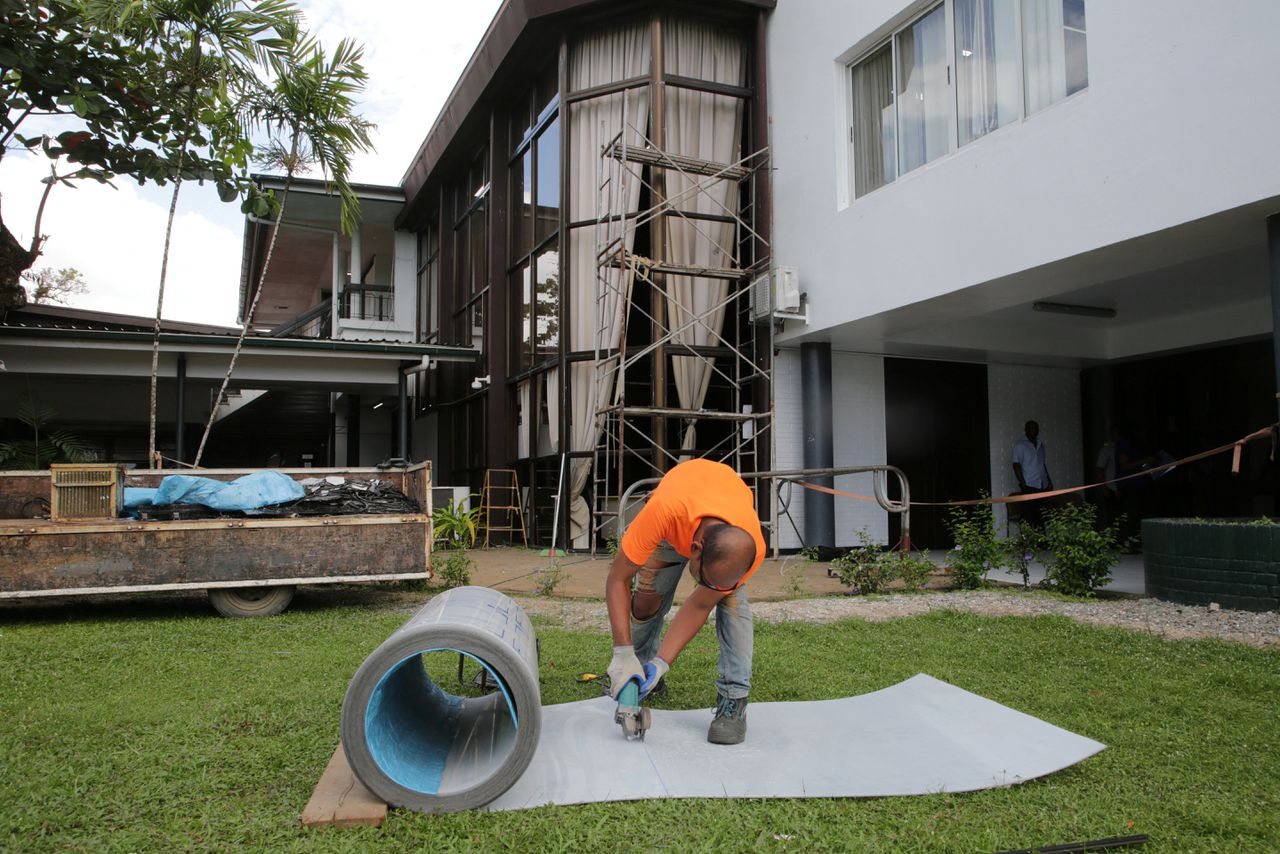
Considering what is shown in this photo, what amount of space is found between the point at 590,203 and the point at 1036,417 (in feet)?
23.6

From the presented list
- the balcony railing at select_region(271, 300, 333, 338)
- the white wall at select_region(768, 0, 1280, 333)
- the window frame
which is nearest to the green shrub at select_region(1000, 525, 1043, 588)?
the white wall at select_region(768, 0, 1280, 333)

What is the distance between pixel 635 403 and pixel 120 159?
641cm


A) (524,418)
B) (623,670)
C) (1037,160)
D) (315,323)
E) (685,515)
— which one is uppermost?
(315,323)

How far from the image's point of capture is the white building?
6309mm

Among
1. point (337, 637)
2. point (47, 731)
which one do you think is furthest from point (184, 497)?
point (47, 731)

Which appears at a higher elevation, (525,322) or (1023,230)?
(525,322)

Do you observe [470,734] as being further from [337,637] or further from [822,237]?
[822,237]

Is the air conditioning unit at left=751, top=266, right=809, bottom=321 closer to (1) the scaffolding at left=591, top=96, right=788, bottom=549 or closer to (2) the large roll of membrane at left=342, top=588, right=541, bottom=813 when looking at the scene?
(1) the scaffolding at left=591, top=96, right=788, bottom=549

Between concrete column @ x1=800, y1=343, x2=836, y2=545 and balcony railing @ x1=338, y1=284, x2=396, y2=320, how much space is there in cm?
1293

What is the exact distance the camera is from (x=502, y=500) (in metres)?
13.8

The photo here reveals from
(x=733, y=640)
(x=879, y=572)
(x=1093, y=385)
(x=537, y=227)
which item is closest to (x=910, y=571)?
(x=879, y=572)

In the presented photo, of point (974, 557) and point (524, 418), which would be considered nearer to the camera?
point (974, 557)

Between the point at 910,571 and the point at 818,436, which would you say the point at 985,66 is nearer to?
the point at 818,436

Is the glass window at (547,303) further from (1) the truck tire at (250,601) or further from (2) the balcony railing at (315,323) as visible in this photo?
(2) the balcony railing at (315,323)
